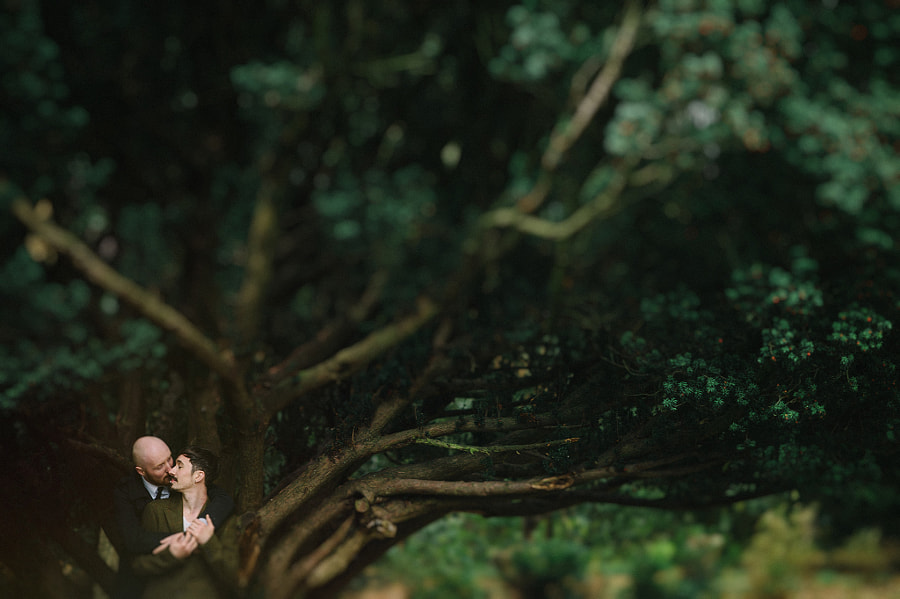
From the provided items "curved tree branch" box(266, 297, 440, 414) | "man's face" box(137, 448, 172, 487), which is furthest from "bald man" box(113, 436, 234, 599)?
"curved tree branch" box(266, 297, 440, 414)

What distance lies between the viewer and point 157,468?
5.96m

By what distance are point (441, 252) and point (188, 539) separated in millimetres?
4698

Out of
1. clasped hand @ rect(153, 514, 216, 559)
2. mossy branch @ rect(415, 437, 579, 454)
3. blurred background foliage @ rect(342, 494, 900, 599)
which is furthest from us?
blurred background foliage @ rect(342, 494, 900, 599)

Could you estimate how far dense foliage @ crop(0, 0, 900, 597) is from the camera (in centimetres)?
632

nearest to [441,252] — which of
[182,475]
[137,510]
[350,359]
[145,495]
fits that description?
[350,359]

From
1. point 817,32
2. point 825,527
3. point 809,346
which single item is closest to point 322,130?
point 817,32

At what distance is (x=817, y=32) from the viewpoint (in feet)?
21.8

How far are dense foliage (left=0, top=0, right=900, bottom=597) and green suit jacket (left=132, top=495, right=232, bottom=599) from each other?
35 centimetres

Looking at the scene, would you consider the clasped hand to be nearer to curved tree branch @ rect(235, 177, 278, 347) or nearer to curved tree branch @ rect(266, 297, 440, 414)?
curved tree branch @ rect(266, 297, 440, 414)

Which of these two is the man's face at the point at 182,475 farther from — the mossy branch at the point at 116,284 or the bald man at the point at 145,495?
the mossy branch at the point at 116,284

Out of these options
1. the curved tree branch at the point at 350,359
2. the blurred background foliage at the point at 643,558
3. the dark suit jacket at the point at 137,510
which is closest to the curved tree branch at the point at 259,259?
the curved tree branch at the point at 350,359

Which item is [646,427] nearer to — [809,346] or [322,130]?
[809,346]

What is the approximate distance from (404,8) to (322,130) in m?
1.83

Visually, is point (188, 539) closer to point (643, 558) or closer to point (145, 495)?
point (145, 495)
